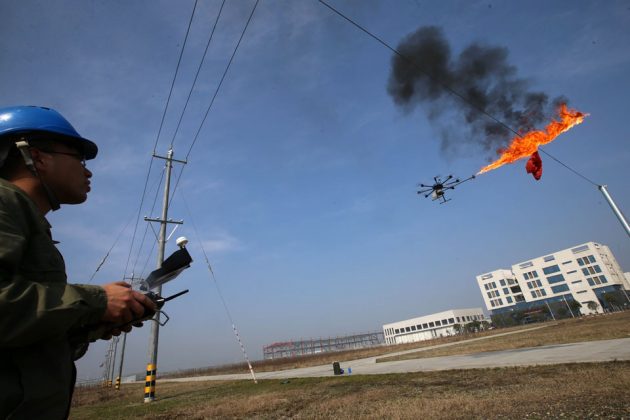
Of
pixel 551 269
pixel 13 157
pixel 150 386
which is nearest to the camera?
pixel 13 157

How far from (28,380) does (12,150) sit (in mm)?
1309

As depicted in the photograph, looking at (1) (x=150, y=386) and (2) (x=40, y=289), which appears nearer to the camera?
(2) (x=40, y=289)

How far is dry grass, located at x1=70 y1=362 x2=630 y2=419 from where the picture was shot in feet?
17.2

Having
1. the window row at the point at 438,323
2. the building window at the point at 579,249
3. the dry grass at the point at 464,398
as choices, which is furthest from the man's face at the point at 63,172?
the window row at the point at 438,323

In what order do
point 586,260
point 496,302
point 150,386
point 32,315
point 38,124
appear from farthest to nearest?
point 496,302 < point 586,260 < point 150,386 < point 38,124 < point 32,315

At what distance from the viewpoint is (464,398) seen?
21.0 feet

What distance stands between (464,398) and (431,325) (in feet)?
421

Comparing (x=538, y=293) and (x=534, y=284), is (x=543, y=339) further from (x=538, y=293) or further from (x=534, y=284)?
(x=534, y=284)

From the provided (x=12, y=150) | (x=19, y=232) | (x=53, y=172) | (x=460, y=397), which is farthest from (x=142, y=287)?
(x=460, y=397)

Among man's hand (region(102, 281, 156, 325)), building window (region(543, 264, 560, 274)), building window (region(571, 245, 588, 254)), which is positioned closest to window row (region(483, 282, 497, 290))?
building window (region(543, 264, 560, 274))

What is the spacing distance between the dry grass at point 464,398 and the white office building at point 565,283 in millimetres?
87867

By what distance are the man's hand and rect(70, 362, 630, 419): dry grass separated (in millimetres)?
5727

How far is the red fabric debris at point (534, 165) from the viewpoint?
12223 mm

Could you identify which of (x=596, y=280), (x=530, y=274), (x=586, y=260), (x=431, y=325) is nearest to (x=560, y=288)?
(x=596, y=280)
